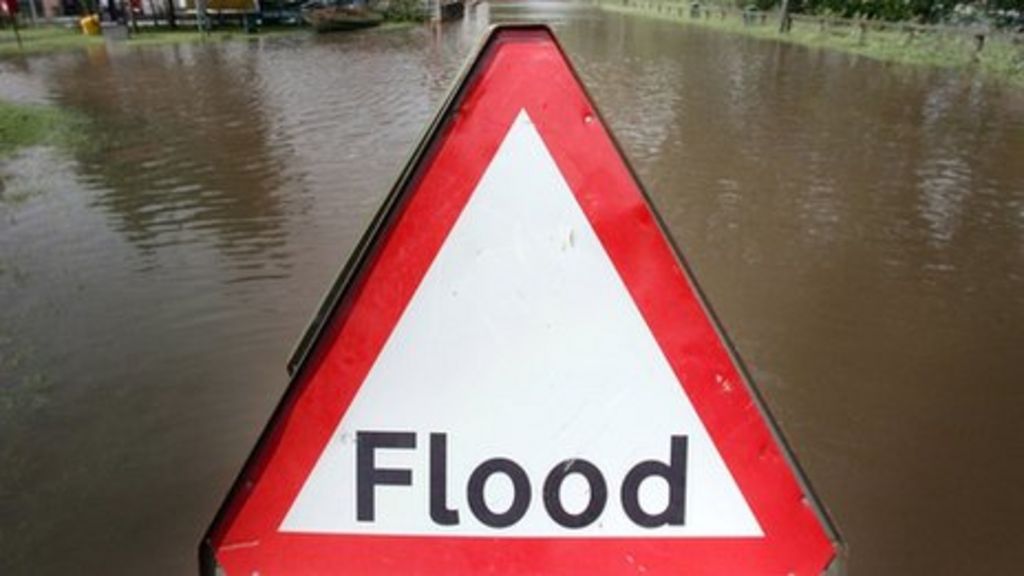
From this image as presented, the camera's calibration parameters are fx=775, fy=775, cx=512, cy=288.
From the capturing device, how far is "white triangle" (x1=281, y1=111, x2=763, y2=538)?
1219 millimetres

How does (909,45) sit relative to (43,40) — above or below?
below

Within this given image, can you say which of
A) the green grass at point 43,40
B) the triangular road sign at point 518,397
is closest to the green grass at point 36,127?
the triangular road sign at point 518,397

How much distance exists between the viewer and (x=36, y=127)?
11.8 metres

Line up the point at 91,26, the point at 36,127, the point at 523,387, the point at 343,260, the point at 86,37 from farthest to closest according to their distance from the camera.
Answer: the point at 91,26 → the point at 86,37 → the point at 36,127 → the point at 343,260 → the point at 523,387

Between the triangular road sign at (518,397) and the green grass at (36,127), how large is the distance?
11050 mm

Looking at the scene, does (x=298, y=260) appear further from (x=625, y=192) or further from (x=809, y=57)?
(x=809, y=57)

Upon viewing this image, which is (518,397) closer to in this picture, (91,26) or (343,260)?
(343,260)

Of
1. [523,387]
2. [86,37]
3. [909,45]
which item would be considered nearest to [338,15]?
[86,37]

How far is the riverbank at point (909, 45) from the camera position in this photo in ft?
57.5

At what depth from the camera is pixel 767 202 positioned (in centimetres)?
809

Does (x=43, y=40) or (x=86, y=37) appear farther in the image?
(x=86, y=37)

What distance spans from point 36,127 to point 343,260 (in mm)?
8576

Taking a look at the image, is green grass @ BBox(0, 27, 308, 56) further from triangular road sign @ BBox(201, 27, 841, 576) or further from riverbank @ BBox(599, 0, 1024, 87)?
triangular road sign @ BBox(201, 27, 841, 576)

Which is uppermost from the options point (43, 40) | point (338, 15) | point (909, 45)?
point (338, 15)
